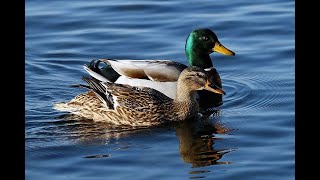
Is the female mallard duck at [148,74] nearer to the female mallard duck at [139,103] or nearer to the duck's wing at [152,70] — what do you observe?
the duck's wing at [152,70]

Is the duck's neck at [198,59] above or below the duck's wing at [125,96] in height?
above

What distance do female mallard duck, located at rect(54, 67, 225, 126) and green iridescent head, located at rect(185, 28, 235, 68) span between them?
4.56ft

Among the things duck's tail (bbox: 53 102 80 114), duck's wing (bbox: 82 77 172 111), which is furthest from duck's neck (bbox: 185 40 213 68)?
duck's tail (bbox: 53 102 80 114)

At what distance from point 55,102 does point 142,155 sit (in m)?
2.19

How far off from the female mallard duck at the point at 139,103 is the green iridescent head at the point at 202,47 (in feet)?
4.56

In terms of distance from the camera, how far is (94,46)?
11492 millimetres

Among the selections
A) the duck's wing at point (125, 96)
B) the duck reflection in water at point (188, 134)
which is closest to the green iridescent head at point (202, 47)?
the duck reflection in water at point (188, 134)

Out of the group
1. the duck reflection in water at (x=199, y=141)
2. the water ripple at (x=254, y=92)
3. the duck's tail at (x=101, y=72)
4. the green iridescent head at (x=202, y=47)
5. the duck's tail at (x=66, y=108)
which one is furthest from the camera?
the green iridescent head at (x=202, y=47)

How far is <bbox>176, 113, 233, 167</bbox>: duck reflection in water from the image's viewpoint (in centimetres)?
732

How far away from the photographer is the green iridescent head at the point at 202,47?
1023cm

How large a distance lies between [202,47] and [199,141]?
8.11ft

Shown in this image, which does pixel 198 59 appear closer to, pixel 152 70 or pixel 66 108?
pixel 152 70
